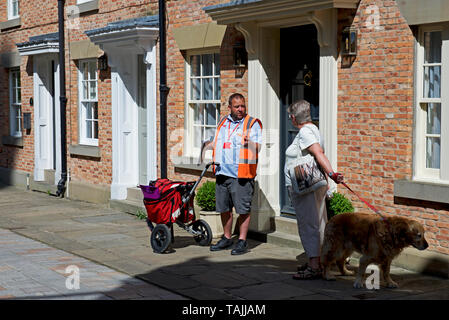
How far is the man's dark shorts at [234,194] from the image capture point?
9.29 meters

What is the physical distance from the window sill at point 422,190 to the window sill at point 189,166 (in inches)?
149

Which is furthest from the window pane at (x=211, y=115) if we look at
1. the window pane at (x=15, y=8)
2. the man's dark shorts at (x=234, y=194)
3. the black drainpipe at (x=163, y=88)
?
the window pane at (x=15, y=8)

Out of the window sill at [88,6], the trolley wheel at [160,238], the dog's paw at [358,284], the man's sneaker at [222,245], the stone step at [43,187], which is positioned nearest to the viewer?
the dog's paw at [358,284]

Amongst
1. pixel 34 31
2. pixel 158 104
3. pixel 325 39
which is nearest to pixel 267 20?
pixel 325 39

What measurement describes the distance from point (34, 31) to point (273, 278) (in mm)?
11427

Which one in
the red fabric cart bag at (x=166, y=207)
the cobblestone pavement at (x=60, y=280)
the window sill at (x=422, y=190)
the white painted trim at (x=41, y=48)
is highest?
the white painted trim at (x=41, y=48)

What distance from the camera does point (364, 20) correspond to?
8.82 meters

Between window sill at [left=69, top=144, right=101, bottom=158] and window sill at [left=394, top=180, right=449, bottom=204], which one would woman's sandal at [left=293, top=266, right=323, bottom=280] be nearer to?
window sill at [left=394, top=180, right=449, bottom=204]

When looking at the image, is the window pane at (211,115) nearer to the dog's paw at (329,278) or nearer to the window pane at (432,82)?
the window pane at (432,82)

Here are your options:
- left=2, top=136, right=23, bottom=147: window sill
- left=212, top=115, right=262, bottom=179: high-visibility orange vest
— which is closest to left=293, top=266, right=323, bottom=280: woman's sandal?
left=212, top=115, right=262, bottom=179: high-visibility orange vest

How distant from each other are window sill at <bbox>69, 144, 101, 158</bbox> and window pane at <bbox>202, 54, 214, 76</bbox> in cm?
373

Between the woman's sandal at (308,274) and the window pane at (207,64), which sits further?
the window pane at (207,64)

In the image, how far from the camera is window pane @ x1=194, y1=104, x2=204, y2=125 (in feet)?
39.5

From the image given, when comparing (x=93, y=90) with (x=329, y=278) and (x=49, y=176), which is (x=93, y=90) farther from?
(x=329, y=278)
